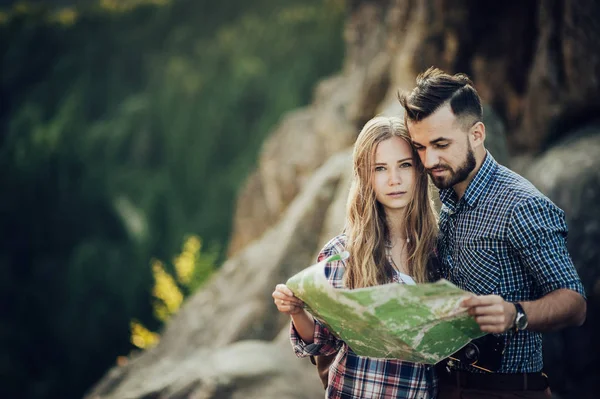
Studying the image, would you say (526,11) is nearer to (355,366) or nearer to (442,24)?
(442,24)

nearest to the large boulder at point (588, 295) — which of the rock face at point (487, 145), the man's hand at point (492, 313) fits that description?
the rock face at point (487, 145)

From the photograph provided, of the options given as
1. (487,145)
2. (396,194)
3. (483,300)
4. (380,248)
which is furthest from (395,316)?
(487,145)

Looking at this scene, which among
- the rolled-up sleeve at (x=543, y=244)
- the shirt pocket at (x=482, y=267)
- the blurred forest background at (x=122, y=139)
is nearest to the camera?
the rolled-up sleeve at (x=543, y=244)

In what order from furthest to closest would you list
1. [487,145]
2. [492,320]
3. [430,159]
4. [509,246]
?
1. [487,145]
2. [430,159]
3. [509,246]
4. [492,320]

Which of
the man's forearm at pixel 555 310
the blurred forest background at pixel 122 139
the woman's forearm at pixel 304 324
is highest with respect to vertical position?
the blurred forest background at pixel 122 139

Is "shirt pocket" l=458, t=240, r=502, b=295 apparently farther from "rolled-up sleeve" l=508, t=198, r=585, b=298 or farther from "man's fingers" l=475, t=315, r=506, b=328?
"man's fingers" l=475, t=315, r=506, b=328

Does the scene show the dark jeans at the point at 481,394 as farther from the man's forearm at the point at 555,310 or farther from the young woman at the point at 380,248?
the man's forearm at the point at 555,310

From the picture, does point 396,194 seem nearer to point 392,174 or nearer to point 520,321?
point 392,174

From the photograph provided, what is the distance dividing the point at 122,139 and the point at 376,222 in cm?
1256

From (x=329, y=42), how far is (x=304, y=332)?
38.6 feet

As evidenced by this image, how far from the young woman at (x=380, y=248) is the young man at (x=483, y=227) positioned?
76 mm

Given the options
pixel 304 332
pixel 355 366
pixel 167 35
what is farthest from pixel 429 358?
pixel 167 35

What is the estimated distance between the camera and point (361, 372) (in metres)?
1.98

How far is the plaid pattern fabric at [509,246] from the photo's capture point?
5.69 feet
